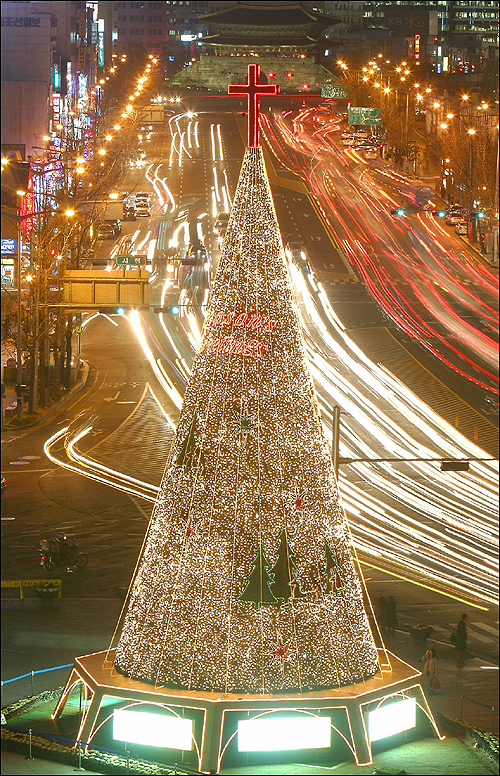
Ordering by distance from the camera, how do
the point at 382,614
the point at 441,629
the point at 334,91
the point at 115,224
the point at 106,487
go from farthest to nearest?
the point at 334,91
the point at 115,224
the point at 106,487
the point at 441,629
the point at 382,614

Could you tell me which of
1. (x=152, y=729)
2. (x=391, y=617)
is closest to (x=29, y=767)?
(x=152, y=729)

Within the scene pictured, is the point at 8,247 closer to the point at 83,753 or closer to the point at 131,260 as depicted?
the point at 131,260

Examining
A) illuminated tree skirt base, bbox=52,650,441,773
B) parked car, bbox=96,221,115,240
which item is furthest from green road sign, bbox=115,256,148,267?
illuminated tree skirt base, bbox=52,650,441,773

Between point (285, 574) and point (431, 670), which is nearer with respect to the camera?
point (285, 574)

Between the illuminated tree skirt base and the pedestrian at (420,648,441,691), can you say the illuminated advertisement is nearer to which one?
the pedestrian at (420,648,441,691)

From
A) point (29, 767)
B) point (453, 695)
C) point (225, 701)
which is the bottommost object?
point (453, 695)

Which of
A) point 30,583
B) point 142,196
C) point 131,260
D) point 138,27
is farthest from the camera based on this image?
point 138,27
